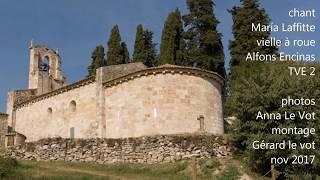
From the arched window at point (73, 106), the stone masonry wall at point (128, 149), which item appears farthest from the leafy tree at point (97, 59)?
the stone masonry wall at point (128, 149)

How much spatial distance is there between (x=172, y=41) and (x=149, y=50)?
5226 millimetres

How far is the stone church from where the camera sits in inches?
1200

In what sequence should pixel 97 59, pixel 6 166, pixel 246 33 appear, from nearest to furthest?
pixel 6 166, pixel 246 33, pixel 97 59

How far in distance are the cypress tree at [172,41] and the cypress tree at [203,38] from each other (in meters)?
0.87

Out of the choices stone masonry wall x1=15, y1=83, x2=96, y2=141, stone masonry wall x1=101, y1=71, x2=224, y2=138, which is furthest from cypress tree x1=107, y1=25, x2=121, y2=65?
stone masonry wall x1=101, y1=71, x2=224, y2=138

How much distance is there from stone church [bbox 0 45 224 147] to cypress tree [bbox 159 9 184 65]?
624cm

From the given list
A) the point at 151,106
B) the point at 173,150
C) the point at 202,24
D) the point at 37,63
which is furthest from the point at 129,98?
the point at 37,63

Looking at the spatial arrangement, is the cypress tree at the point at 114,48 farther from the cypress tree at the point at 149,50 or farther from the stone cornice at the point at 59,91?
the stone cornice at the point at 59,91

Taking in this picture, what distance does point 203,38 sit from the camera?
4078 centimetres

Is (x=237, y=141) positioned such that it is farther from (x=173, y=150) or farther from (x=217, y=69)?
(x=217, y=69)

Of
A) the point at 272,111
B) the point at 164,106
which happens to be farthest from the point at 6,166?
the point at 272,111

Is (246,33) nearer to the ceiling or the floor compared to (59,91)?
nearer to the ceiling

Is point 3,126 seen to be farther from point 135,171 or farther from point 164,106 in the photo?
point 135,171

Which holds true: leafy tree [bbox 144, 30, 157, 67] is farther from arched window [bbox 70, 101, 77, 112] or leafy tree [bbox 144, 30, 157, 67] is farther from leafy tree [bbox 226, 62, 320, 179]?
leafy tree [bbox 226, 62, 320, 179]
